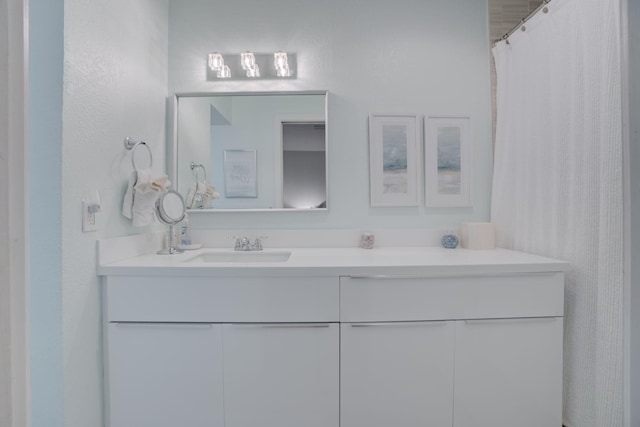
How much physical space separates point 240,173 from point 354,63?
974mm

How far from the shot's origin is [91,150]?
4.17 feet

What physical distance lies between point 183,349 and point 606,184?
1.82 meters

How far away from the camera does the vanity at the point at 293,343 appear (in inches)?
50.9

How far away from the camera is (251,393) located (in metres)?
1.30

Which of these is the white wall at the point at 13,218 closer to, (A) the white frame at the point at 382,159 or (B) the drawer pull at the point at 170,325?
(B) the drawer pull at the point at 170,325

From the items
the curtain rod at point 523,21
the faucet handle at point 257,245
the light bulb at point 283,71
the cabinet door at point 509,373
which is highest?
the curtain rod at point 523,21

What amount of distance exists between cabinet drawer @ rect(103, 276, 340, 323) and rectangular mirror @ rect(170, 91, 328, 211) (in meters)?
0.70

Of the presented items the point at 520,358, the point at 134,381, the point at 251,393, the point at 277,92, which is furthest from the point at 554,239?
the point at 134,381

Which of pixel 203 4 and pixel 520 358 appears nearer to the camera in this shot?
pixel 520 358

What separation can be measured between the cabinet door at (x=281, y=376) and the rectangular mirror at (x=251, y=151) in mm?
828

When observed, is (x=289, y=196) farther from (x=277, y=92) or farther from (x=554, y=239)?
(x=554, y=239)

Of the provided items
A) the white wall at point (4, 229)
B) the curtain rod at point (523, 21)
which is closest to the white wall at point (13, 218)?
the white wall at point (4, 229)

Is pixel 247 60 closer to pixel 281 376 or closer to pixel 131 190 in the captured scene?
pixel 131 190

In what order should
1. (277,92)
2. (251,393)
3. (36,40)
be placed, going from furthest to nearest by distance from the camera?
(277,92)
(251,393)
(36,40)
